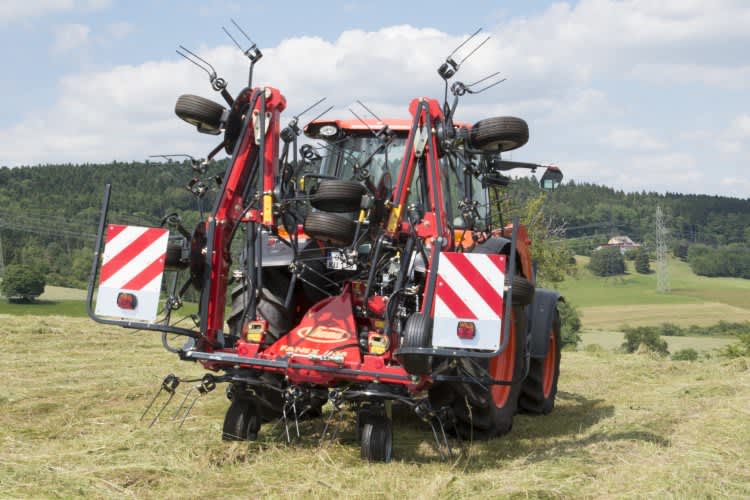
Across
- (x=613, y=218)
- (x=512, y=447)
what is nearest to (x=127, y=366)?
(x=512, y=447)

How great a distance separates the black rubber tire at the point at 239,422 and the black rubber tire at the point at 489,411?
1.42 meters

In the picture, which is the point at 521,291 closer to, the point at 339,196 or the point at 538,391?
the point at 339,196

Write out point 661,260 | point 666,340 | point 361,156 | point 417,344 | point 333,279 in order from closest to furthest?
point 417,344
point 333,279
point 361,156
point 666,340
point 661,260

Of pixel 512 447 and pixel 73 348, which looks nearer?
pixel 512 447

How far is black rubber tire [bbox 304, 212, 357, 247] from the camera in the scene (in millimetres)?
5352

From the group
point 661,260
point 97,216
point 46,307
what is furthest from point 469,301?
point 661,260

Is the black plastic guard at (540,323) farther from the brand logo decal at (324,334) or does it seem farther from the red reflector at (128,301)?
the red reflector at (128,301)

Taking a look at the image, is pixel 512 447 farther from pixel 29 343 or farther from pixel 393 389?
pixel 29 343

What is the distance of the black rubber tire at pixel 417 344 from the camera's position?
491 cm

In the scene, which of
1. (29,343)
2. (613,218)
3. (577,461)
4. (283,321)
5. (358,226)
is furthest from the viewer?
(613,218)

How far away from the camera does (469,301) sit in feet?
16.5

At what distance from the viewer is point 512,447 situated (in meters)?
6.06

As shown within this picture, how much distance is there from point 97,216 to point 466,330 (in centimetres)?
4301

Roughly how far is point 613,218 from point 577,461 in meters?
61.6
